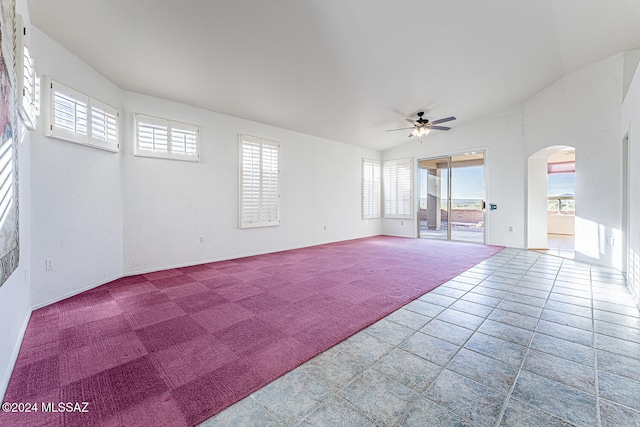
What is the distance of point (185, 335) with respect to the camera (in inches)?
92.3

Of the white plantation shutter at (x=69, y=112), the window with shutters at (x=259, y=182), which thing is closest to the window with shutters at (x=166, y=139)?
the white plantation shutter at (x=69, y=112)

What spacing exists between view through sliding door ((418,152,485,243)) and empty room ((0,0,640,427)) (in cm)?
42

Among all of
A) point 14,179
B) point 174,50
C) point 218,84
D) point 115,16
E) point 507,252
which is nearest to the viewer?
point 14,179

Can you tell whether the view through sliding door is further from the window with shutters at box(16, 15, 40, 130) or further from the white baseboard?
the white baseboard

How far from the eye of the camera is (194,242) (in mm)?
4898

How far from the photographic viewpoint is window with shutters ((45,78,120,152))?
3.08 metres

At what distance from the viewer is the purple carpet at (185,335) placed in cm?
156

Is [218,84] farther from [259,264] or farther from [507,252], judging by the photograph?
[507,252]

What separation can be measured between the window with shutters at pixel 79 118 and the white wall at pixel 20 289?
48 centimetres

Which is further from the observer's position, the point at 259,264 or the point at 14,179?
the point at 259,264

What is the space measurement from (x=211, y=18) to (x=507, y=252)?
22.5 feet

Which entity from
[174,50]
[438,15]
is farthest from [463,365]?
[174,50]

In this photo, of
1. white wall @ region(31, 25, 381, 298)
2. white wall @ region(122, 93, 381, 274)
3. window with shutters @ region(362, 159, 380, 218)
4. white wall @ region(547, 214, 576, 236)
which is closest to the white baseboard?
white wall @ region(31, 25, 381, 298)

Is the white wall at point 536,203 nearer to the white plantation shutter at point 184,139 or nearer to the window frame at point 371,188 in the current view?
the window frame at point 371,188
